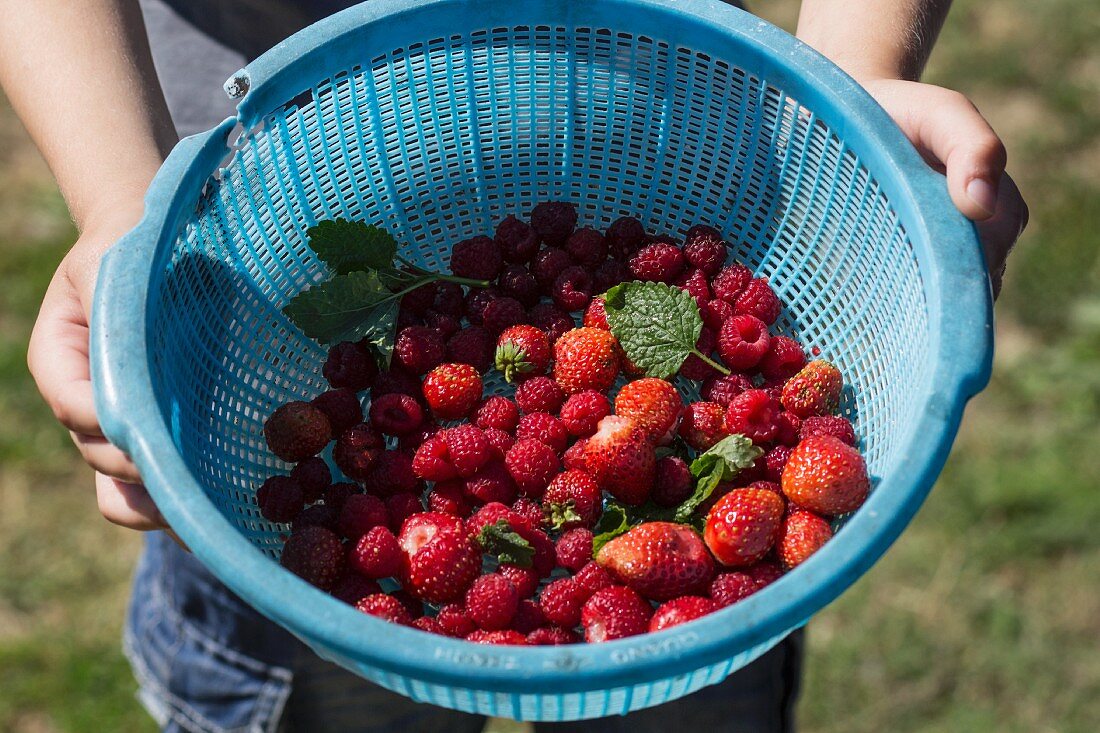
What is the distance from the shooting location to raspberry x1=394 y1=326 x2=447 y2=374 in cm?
168

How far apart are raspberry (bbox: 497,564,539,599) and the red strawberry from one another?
19 cm

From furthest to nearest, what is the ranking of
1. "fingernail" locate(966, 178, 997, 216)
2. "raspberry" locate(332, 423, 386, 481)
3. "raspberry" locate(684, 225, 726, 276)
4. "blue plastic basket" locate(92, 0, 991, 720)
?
1. "raspberry" locate(684, 225, 726, 276)
2. "raspberry" locate(332, 423, 386, 481)
3. "fingernail" locate(966, 178, 997, 216)
4. "blue plastic basket" locate(92, 0, 991, 720)

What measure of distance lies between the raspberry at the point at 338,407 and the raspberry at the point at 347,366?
4 centimetres

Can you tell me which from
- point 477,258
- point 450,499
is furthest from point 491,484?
point 477,258

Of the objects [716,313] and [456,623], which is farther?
[716,313]

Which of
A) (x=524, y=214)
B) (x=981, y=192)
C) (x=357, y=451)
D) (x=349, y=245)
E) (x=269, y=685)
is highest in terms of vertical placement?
(x=981, y=192)

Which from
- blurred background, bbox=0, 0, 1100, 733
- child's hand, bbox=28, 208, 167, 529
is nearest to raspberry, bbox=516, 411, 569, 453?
child's hand, bbox=28, 208, 167, 529

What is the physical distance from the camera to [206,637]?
6.51 ft

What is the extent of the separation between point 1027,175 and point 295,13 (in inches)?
85.2

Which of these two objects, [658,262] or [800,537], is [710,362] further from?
[800,537]

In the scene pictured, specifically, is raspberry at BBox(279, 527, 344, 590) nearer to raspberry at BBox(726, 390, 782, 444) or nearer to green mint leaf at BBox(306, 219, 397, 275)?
green mint leaf at BBox(306, 219, 397, 275)

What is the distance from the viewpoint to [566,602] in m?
1.43

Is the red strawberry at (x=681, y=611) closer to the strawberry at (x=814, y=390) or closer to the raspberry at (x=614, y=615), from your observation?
the raspberry at (x=614, y=615)

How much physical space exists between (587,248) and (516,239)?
0.37 feet
